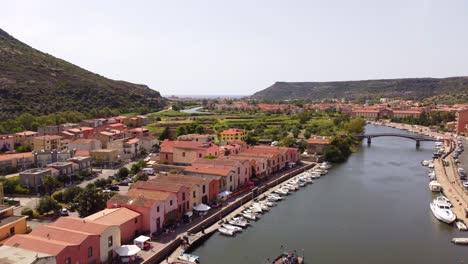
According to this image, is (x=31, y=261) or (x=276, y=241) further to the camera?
(x=276, y=241)

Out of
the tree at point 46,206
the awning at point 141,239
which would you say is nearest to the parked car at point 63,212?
the tree at point 46,206

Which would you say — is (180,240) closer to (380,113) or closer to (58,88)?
(58,88)

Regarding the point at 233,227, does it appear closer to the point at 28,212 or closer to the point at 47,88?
the point at 28,212

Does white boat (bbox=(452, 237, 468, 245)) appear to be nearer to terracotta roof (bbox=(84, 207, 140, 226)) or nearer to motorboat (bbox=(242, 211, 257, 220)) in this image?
motorboat (bbox=(242, 211, 257, 220))

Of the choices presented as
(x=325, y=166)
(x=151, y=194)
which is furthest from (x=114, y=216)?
(x=325, y=166)

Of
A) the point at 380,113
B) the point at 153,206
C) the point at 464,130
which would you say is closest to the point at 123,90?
the point at 380,113

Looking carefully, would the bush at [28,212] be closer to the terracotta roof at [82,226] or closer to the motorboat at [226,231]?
the terracotta roof at [82,226]
